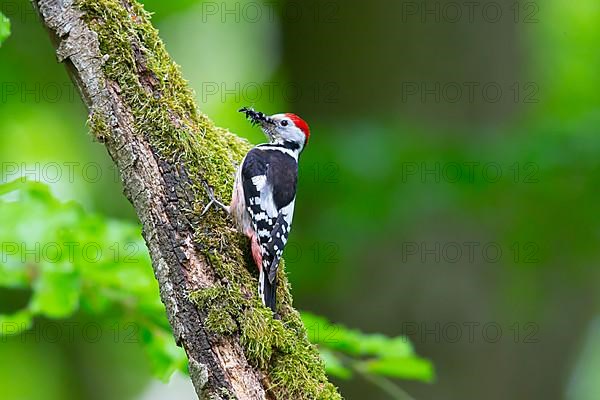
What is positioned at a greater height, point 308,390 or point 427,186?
point 427,186

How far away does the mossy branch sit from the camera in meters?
2.66

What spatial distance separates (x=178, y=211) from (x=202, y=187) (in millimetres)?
224

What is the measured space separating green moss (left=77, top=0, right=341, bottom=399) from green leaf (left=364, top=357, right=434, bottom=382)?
107 cm

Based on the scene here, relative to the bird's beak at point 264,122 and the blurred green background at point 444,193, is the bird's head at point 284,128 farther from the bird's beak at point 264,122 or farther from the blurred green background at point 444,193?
the blurred green background at point 444,193

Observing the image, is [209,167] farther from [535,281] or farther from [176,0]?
[176,0]

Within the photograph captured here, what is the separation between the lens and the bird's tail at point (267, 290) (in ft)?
9.75

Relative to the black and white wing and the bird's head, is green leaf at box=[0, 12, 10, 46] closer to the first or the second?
the black and white wing

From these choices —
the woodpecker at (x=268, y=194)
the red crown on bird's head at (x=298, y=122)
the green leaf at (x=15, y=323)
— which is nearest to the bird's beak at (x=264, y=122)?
the woodpecker at (x=268, y=194)

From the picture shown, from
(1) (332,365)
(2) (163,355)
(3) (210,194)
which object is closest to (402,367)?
(1) (332,365)

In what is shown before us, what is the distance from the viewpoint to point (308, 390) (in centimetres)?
280

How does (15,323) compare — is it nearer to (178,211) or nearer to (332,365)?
(178,211)

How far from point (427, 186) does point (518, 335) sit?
159 centimetres

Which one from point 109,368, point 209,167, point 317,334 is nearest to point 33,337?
point 109,368

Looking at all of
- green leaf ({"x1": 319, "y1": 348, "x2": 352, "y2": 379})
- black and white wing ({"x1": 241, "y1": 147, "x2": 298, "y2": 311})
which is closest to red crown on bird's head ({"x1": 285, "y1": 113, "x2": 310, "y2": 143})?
black and white wing ({"x1": 241, "y1": 147, "x2": 298, "y2": 311})
